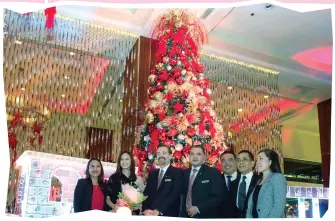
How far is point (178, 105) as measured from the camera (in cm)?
506

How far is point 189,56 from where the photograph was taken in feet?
17.9

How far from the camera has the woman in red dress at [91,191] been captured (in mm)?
3676

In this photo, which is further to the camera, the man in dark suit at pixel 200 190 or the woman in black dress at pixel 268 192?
the man in dark suit at pixel 200 190

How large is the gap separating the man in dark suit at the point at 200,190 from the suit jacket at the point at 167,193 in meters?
0.08

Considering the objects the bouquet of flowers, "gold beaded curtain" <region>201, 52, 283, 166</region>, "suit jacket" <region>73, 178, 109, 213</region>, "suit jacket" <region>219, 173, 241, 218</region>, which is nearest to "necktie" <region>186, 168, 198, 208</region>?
"suit jacket" <region>219, 173, 241, 218</region>

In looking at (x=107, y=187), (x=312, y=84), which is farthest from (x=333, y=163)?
(x=312, y=84)

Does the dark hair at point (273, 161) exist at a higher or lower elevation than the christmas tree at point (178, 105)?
lower

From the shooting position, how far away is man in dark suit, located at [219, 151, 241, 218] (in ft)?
11.0

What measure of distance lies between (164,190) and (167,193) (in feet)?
0.18

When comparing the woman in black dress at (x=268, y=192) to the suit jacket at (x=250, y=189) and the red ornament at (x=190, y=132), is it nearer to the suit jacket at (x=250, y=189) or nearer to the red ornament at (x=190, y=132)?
the suit jacket at (x=250, y=189)

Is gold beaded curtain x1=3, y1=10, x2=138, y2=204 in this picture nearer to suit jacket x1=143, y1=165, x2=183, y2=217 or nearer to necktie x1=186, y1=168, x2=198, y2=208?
suit jacket x1=143, y1=165, x2=183, y2=217

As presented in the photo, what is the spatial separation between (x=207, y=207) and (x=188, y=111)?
80.1 inches

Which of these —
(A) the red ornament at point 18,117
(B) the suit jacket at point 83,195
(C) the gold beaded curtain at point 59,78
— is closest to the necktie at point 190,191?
(B) the suit jacket at point 83,195

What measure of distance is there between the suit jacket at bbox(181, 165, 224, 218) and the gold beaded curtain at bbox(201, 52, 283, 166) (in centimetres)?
435
